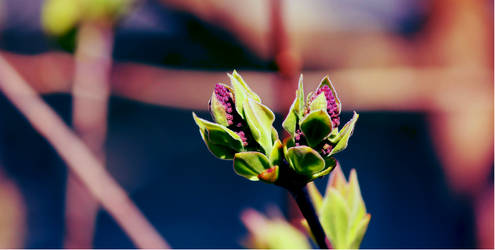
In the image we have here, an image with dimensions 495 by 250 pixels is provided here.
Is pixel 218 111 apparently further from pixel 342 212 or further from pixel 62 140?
pixel 62 140

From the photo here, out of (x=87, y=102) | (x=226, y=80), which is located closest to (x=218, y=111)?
(x=87, y=102)

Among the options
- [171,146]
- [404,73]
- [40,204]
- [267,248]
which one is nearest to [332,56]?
[404,73]

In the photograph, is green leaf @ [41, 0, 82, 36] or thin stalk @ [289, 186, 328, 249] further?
green leaf @ [41, 0, 82, 36]

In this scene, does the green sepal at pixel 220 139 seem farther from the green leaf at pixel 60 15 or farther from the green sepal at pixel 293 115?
the green leaf at pixel 60 15

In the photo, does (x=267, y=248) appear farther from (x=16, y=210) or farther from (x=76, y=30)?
(x=16, y=210)

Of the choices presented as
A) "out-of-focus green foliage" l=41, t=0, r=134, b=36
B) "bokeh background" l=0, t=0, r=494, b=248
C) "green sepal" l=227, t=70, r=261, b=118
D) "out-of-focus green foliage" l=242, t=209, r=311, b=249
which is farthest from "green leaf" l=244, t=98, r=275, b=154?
"out-of-focus green foliage" l=41, t=0, r=134, b=36

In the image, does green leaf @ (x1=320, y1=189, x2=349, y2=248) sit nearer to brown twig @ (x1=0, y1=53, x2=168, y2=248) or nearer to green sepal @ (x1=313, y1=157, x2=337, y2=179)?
green sepal @ (x1=313, y1=157, x2=337, y2=179)
